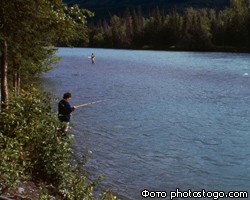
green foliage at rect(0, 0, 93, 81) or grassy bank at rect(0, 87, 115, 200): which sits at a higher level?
green foliage at rect(0, 0, 93, 81)

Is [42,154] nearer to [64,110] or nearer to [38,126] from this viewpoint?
[38,126]

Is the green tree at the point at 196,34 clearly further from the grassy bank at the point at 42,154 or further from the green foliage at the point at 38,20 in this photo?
the grassy bank at the point at 42,154

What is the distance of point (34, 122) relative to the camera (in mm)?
14734

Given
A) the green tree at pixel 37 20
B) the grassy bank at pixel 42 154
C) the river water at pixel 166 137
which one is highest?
the green tree at pixel 37 20

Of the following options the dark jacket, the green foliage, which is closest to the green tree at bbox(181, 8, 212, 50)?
the dark jacket

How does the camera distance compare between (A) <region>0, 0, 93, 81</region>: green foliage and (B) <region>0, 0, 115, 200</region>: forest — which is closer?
(B) <region>0, 0, 115, 200</region>: forest

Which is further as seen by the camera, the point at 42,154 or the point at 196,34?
the point at 196,34

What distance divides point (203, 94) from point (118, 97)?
9.89m

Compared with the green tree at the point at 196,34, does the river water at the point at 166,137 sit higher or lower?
lower

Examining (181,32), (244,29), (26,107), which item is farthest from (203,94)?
(181,32)

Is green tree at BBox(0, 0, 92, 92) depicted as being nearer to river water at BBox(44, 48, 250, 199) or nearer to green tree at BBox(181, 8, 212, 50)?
river water at BBox(44, 48, 250, 199)

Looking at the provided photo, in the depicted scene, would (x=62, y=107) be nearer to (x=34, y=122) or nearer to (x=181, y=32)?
(x=34, y=122)

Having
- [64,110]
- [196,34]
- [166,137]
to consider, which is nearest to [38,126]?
[64,110]

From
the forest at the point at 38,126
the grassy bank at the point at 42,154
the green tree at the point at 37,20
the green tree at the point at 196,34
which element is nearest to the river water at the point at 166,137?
the grassy bank at the point at 42,154
